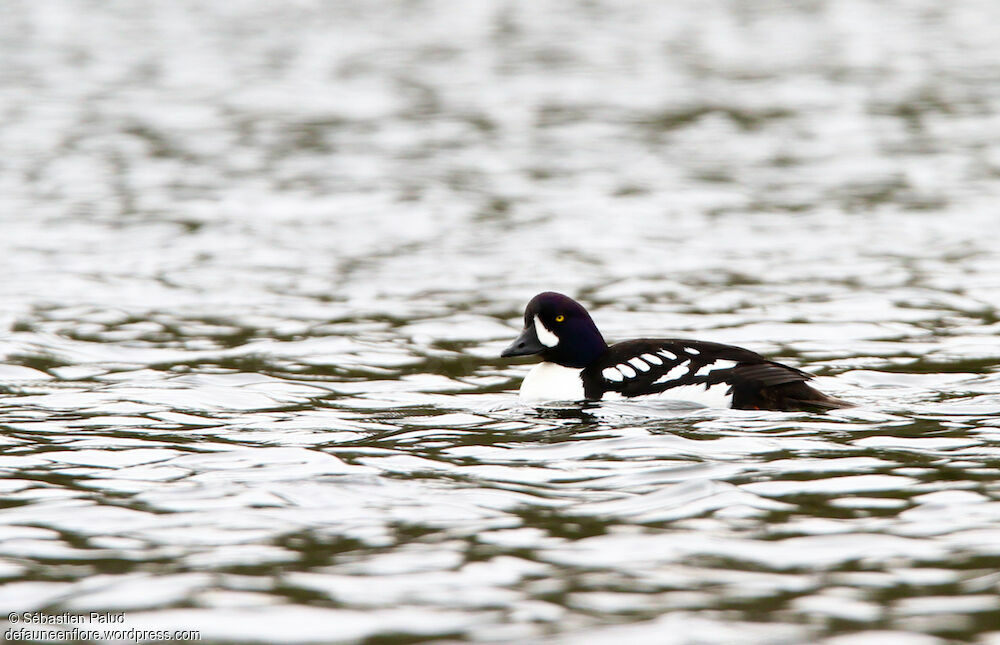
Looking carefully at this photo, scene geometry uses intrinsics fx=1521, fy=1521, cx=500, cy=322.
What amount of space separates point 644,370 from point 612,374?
253 mm

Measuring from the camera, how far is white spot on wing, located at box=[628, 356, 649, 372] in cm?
963

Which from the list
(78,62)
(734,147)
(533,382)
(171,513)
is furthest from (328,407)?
(78,62)

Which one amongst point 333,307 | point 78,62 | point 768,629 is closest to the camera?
point 768,629

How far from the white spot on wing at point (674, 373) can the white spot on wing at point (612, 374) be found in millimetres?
307

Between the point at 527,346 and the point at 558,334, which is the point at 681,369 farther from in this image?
the point at 527,346

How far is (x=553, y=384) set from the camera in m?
9.93

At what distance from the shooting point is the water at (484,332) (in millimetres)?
6266

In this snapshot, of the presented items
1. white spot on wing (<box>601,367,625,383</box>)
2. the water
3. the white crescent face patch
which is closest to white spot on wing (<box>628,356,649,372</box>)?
white spot on wing (<box>601,367,625,383</box>)

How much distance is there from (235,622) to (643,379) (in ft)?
14.1

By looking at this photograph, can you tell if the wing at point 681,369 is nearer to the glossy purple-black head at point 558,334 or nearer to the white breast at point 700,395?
the white breast at point 700,395

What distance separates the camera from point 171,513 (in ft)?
24.1

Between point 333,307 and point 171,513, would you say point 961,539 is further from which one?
point 333,307

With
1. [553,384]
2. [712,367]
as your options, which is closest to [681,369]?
[712,367]

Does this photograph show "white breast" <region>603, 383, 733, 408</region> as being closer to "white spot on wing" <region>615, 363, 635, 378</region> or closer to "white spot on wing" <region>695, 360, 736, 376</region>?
"white spot on wing" <region>695, 360, 736, 376</region>
